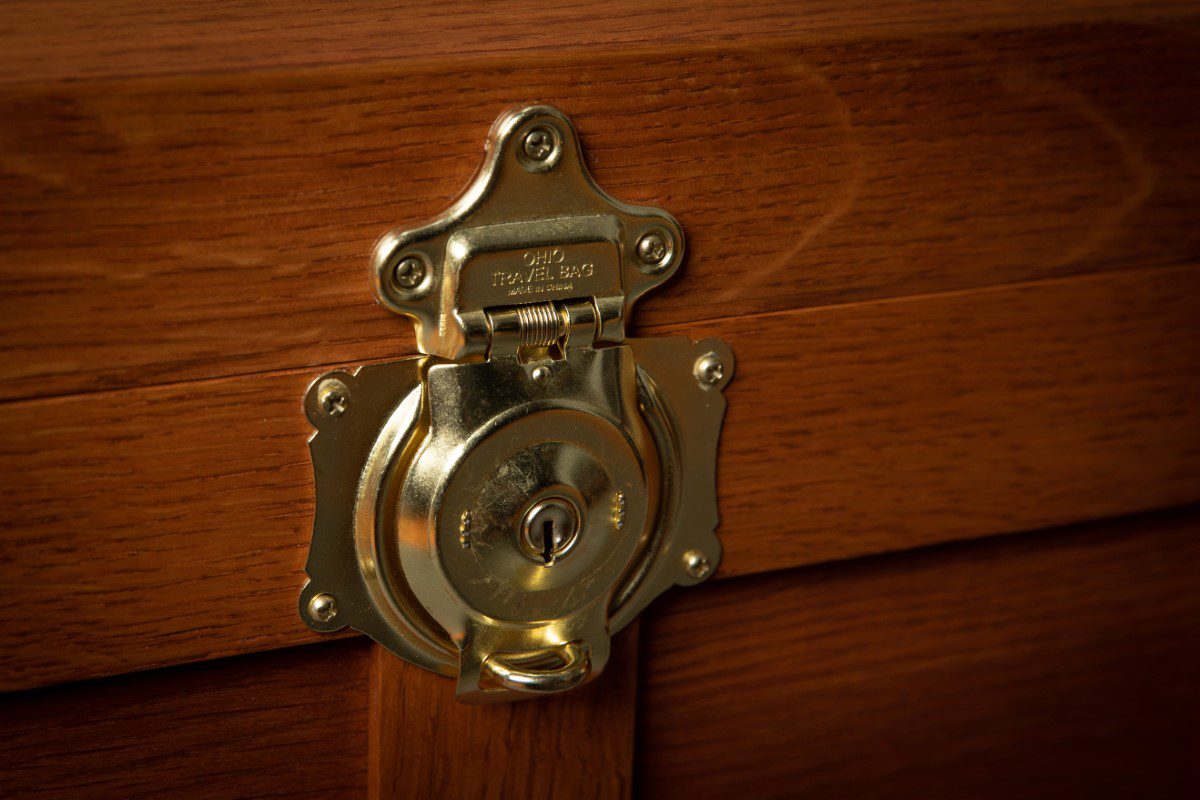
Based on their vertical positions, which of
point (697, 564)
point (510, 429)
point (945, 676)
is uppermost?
point (510, 429)

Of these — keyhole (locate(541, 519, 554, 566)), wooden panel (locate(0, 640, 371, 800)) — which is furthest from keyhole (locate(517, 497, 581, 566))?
wooden panel (locate(0, 640, 371, 800))

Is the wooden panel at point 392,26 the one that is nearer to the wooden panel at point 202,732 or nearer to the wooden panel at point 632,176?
the wooden panel at point 632,176

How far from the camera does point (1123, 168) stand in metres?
0.62

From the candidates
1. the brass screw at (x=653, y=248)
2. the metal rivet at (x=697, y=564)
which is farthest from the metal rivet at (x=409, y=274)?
the metal rivet at (x=697, y=564)

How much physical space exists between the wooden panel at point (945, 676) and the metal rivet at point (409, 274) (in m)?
0.25

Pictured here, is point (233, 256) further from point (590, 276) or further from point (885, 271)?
point (885, 271)

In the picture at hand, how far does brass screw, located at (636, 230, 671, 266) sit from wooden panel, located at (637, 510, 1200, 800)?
0.67 ft

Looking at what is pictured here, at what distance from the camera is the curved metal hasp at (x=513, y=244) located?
0.50m

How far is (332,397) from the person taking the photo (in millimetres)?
508

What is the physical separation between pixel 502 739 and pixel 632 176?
0.30m

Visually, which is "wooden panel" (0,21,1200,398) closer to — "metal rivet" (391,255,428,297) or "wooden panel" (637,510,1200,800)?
"metal rivet" (391,255,428,297)

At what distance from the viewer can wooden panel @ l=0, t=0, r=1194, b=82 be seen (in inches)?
17.8

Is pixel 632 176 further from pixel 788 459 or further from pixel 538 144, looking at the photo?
pixel 788 459

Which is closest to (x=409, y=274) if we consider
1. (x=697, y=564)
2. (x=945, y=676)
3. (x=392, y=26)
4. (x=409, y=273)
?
(x=409, y=273)
